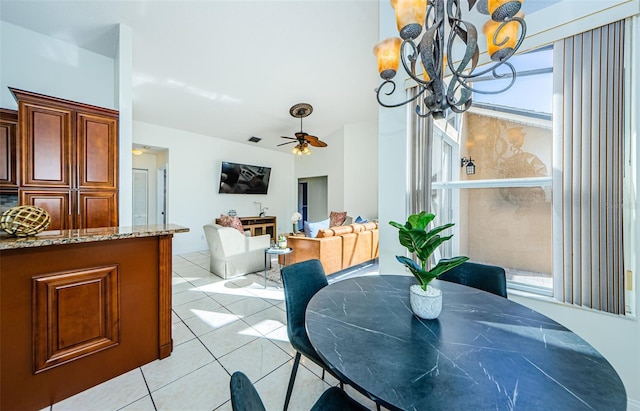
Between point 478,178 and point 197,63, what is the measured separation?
410cm

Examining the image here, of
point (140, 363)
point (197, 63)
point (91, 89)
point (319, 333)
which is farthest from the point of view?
point (197, 63)

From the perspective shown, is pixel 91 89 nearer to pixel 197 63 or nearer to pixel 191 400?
pixel 197 63

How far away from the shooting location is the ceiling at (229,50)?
9.02 feet

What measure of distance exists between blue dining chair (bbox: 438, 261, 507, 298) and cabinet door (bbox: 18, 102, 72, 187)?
3.68 metres

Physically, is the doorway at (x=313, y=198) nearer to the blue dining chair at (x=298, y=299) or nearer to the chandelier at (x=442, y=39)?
the blue dining chair at (x=298, y=299)

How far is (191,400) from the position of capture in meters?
1.58

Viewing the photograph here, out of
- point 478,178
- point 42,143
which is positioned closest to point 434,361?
point 478,178

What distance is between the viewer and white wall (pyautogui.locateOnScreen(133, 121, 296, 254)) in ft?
18.0

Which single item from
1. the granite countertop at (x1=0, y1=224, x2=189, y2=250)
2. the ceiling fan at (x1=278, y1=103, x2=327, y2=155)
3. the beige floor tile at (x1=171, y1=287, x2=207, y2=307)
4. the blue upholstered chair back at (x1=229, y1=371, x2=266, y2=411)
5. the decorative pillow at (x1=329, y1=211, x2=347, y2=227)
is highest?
the ceiling fan at (x1=278, y1=103, x2=327, y2=155)

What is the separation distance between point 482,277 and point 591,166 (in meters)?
0.96

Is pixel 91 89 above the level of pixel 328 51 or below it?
below

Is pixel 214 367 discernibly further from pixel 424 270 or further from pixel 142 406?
pixel 424 270

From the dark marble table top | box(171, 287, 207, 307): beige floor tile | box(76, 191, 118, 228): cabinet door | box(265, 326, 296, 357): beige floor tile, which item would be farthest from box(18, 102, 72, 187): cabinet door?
the dark marble table top

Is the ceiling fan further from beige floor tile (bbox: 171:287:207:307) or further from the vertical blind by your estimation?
the vertical blind
